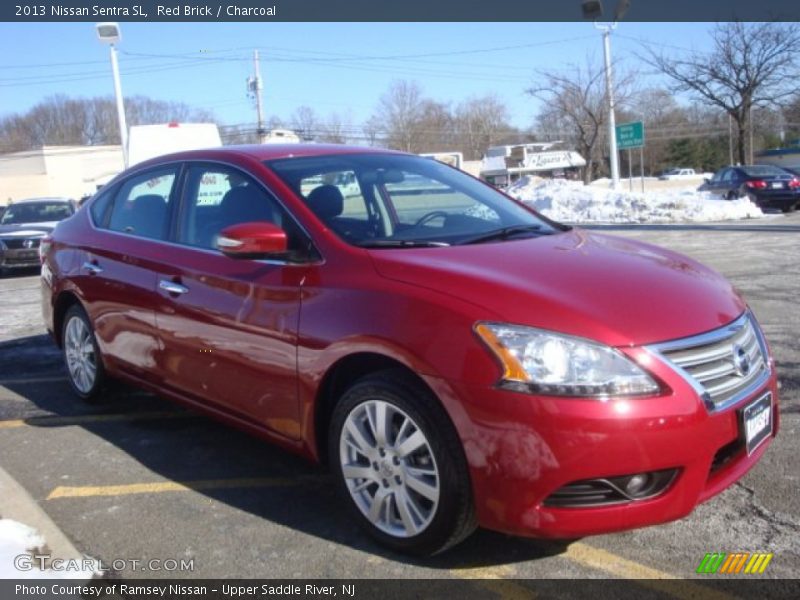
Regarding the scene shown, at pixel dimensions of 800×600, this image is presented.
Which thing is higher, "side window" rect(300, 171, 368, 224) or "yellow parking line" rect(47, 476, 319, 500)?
"side window" rect(300, 171, 368, 224)

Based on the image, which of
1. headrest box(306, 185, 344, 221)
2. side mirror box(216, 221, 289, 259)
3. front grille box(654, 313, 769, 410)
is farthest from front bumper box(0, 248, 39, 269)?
front grille box(654, 313, 769, 410)

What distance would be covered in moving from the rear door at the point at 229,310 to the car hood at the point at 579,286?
561 millimetres

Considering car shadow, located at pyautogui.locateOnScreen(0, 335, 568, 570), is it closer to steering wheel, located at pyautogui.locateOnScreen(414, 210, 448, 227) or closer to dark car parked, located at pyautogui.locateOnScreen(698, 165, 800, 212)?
steering wheel, located at pyautogui.locateOnScreen(414, 210, 448, 227)

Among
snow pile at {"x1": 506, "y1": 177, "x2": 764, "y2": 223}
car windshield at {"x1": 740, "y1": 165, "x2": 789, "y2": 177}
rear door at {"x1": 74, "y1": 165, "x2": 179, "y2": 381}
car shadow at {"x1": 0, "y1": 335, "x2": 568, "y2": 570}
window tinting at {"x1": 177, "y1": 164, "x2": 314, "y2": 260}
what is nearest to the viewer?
car shadow at {"x1": 0, "y1": 335, "x2": 568, "y2": 570}

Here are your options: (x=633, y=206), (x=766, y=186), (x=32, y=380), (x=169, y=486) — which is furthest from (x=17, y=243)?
(x=766, y=186)

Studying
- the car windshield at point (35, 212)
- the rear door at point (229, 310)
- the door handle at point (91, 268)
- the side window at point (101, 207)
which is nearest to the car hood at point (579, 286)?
the rear door at point (229, 310)

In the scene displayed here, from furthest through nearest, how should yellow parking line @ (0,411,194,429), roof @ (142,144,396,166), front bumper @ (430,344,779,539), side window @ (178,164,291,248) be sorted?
yellow parking line @ (0,411,194,429) < roof @ (142,144,396,166) < side window @ (178,164,291,248) < front bumper @ (430,344,779,539)

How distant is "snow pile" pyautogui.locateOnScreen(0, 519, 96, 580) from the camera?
2.95 metres

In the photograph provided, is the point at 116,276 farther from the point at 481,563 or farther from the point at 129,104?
the point at 129,104

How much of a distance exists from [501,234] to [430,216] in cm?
40

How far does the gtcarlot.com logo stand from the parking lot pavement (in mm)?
Result: 43

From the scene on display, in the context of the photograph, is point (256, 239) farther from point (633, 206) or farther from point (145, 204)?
point (633, 206)

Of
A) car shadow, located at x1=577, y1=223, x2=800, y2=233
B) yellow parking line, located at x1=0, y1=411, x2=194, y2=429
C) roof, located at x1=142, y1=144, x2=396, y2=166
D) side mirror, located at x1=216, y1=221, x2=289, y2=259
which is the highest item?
roof, located at x1=142, y1=144, x2=396, y2=166

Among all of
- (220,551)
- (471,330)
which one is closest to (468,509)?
(471,330)
